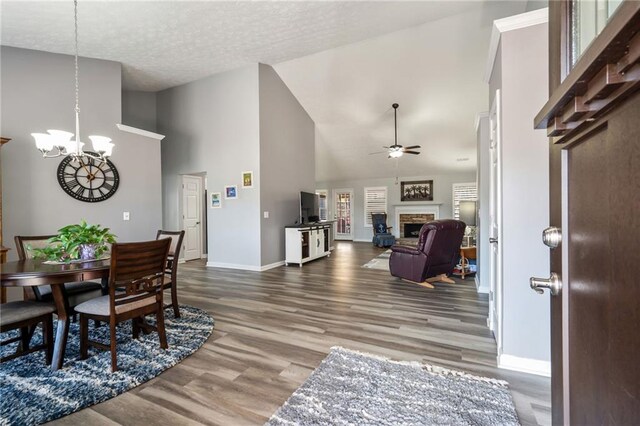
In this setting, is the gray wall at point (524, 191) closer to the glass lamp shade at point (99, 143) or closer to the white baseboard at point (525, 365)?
the white baseboard at point (525, 365)

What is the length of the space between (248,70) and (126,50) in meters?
2.01

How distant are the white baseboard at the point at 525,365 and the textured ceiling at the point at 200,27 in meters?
4.43

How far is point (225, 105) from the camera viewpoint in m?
5.82

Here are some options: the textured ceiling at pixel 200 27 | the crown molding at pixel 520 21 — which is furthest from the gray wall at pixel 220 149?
the crown molding at pixel 520 21

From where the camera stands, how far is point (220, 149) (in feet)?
19.4

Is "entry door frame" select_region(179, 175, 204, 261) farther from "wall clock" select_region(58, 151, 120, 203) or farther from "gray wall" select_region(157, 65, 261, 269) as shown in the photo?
"wall clock" select_region(58, 151, 120, 203)

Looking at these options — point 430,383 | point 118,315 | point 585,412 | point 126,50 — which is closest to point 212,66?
point 126,50

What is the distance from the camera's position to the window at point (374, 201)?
1075 centimetres

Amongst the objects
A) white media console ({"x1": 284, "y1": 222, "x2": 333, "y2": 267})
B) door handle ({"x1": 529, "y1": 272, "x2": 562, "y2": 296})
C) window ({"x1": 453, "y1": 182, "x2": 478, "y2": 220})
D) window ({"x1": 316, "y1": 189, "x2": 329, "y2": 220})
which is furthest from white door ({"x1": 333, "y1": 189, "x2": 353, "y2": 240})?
door handle ({"x1": 529, "y1": 272, "x2": 562, "y2": 296})

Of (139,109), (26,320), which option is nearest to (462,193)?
(139,109)

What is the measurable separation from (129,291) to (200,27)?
3855 mm

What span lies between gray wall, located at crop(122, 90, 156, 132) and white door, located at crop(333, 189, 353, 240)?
6914 millimetres

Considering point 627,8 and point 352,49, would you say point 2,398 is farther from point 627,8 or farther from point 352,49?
point 352,49

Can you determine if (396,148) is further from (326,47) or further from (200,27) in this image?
(200,27)
